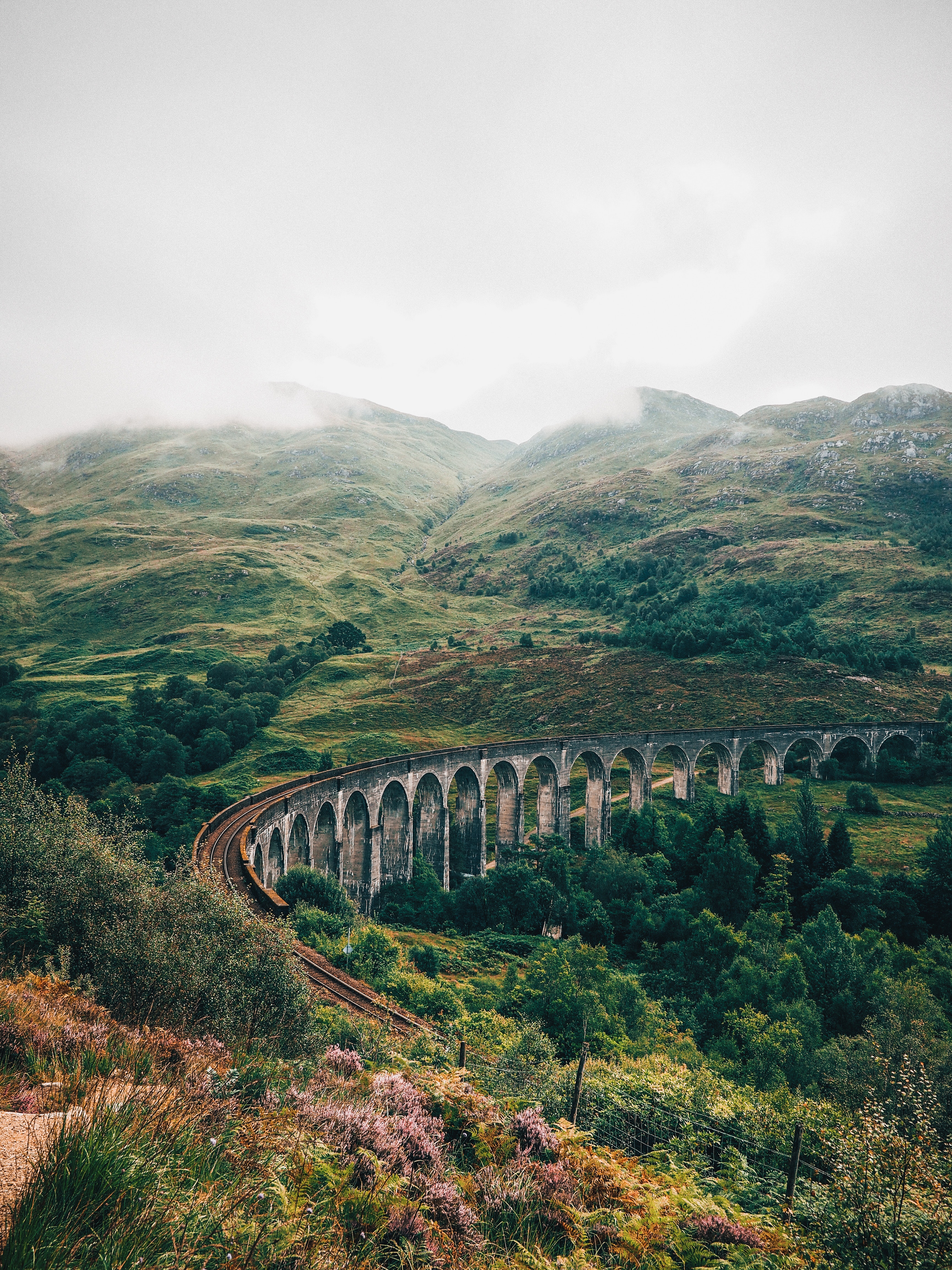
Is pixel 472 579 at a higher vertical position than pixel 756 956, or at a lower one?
higher

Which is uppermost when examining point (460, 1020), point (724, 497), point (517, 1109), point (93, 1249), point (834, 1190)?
point (724, 497)

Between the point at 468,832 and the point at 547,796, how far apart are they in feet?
34.1

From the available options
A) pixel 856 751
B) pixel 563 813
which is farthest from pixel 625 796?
pixel 856 751

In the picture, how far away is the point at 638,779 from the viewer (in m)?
73.8

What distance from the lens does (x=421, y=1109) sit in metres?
9.25

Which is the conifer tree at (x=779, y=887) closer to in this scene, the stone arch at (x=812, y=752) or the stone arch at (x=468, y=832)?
the stone arch at (x=468, y=832)

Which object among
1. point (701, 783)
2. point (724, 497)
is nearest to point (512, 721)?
point (701, 783)

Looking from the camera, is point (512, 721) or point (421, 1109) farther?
point (512, 721)

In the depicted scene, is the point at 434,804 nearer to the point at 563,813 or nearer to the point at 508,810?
the point at 508,810

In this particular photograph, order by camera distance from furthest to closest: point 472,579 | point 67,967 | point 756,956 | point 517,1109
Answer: point 472,579 < point 756,956 < point 67,967 < point 517,1109

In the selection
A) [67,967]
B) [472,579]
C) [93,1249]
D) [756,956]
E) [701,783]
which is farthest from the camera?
[472,579]

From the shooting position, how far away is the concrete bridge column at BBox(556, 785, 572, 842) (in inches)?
2704

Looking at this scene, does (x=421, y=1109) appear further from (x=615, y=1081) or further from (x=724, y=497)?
(x=724, y=497)

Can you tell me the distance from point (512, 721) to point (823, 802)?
132ft
